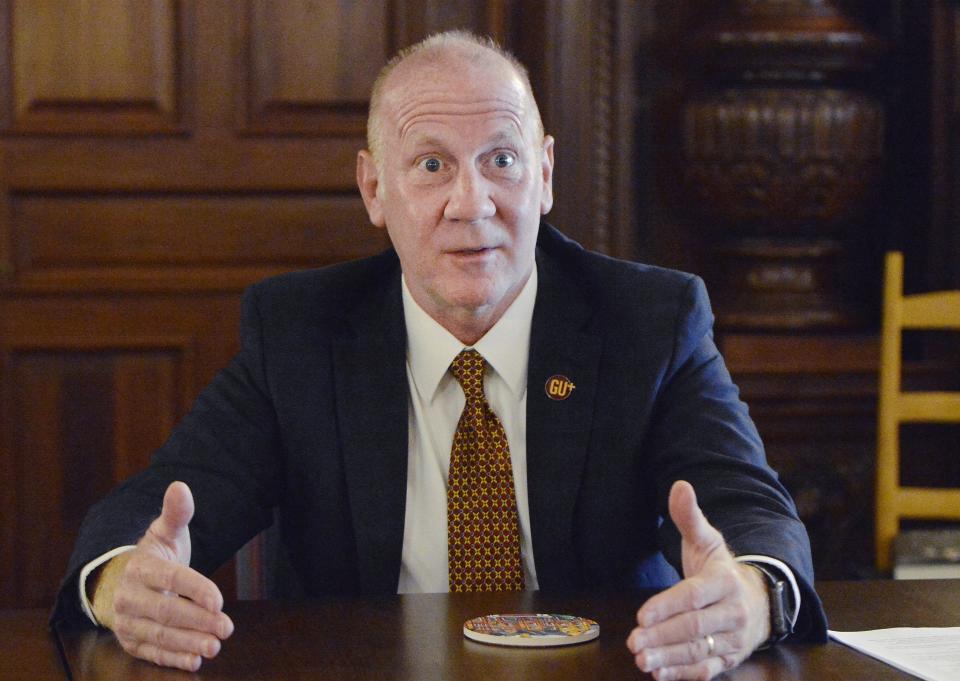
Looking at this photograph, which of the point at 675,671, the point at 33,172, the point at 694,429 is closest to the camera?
the point at 675,671

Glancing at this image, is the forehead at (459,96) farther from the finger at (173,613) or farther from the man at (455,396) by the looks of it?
the finger at (173,613)

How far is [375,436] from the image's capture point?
1761 millimetres

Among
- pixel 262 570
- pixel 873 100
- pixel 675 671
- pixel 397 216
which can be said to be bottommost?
pixel 262 570

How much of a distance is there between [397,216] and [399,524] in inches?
16.4

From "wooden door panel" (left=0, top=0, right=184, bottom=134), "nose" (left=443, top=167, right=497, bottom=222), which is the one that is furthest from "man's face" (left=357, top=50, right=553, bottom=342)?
"wooden door panel" (left=0, top=0, right=184, bottom=134)

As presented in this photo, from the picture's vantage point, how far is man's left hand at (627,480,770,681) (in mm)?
1160

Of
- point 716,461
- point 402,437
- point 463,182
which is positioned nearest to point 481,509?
point 402,437

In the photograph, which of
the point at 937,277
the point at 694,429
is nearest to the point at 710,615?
the point at 694,429

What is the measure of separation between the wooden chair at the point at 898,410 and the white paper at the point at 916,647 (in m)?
1.18

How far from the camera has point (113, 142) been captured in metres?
3.03

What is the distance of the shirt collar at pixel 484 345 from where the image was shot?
5.95ft

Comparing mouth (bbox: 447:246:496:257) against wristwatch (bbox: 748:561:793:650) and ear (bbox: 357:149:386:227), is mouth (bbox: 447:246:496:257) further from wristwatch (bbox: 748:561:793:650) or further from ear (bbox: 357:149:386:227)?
wristwatch (bbox: 748:561:793:650)

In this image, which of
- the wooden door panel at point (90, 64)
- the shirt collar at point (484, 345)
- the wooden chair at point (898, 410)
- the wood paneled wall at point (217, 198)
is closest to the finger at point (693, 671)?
the shirt collar at point (484, 345)

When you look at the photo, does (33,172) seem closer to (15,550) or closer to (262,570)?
(15,550)
